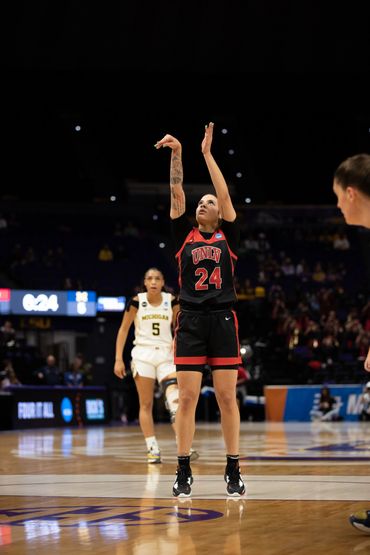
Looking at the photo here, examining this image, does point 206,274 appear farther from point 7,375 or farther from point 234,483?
point 7,375

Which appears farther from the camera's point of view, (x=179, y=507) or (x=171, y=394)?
(x=171, y=394)

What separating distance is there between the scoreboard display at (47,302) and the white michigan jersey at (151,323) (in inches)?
754

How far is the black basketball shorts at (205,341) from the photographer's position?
6.72 meters

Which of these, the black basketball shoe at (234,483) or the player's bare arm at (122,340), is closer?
the black basketball shoe at (234,483)

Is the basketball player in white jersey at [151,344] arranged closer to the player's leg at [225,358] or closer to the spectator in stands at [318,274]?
the player's leg at [225,358]

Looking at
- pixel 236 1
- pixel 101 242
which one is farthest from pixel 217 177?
pixel 101 242

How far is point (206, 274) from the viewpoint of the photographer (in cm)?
680

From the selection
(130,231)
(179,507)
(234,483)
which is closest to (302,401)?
(130,231)

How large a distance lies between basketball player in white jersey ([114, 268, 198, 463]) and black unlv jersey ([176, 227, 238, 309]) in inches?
153

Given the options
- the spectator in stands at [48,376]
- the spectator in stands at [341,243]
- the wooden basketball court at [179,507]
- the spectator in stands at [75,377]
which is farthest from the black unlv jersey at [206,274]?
the spectator in stands at [341,243]

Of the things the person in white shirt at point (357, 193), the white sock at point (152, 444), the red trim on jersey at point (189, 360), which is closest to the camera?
the person in white shirt at point (357, 193)

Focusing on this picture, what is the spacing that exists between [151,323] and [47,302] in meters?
19.6

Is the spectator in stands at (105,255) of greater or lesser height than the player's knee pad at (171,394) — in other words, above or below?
above

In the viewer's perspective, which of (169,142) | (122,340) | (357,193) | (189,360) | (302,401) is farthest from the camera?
(302,401)
